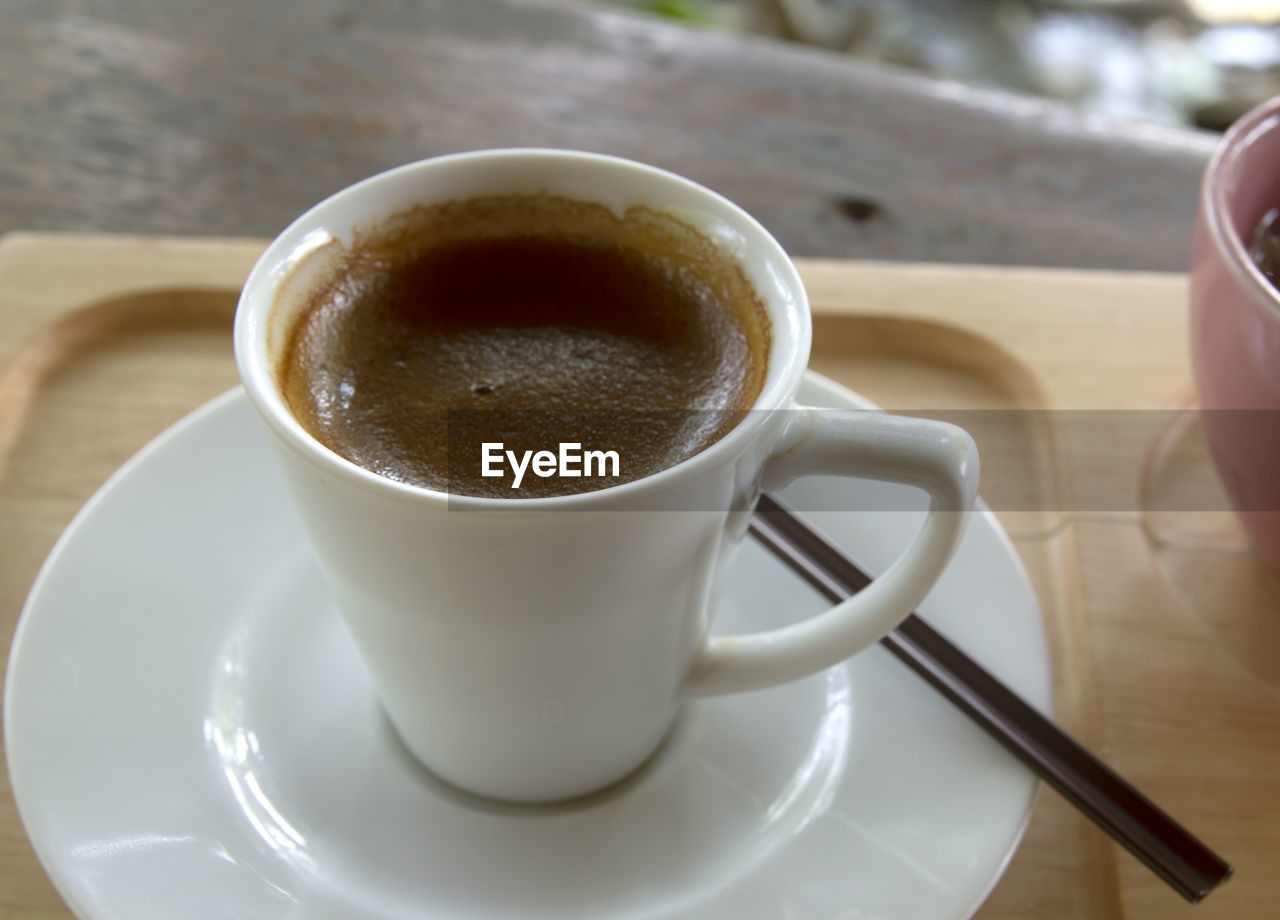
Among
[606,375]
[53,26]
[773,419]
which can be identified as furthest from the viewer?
[53,26]

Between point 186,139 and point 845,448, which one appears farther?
point 186,139

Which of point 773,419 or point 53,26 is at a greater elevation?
point 773,419

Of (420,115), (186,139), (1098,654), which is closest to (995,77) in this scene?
(420,115)

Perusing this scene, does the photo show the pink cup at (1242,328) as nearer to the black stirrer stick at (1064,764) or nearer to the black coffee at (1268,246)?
the black coffee at (1268,246)

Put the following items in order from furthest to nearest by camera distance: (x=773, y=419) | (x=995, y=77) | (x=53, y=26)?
(x=995, y=77), (x=53, y=26), (x=773, y=419)

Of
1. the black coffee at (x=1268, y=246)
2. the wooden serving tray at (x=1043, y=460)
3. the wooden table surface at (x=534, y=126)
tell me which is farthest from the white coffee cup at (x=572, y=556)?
the wooden table surface at (x=534, y=126)

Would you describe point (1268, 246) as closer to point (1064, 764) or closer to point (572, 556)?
point (1064, 764)

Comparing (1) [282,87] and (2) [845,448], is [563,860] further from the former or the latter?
(1) [282,87]
